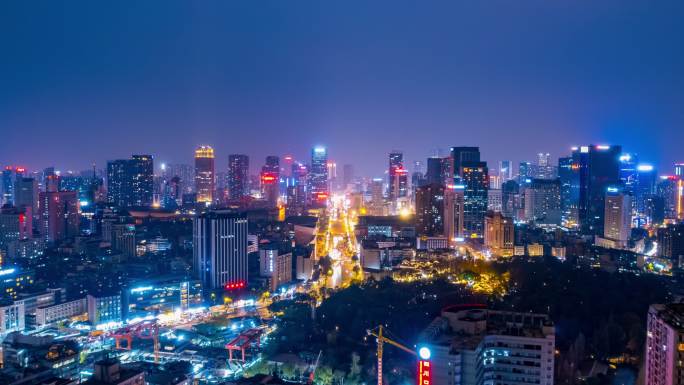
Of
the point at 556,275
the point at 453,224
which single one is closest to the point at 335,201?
the point at 453,224

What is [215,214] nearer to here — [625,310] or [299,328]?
[299,328]

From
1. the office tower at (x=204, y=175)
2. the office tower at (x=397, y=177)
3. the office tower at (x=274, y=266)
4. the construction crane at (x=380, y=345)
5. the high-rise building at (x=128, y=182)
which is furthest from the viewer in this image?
the office tower at (x=397, y=177)

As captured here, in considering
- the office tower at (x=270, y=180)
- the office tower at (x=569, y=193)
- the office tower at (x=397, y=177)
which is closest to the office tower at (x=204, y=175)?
the office tower at (x=270, y=180)

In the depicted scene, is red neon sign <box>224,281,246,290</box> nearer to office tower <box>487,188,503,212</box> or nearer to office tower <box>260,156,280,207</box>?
office tower <box>260,156,280,207</box>

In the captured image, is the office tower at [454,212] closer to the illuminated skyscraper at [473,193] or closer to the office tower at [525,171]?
the illuminated skyscraper at [473,193]

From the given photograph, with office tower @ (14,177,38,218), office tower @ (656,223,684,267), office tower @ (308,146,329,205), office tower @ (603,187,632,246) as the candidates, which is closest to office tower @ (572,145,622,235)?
office tower @ (603,187,632,246)
